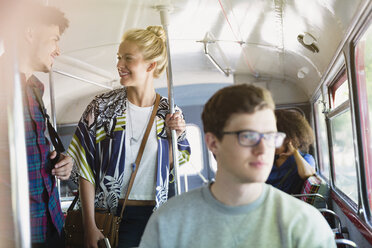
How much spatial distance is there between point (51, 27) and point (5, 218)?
1014mm

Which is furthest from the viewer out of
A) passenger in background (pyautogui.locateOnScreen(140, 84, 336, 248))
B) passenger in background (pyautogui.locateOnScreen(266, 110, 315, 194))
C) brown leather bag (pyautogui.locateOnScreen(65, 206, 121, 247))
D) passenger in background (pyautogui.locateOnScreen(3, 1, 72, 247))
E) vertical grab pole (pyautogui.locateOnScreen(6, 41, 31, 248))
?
passenger in background (pyautogui.locateOnScreen(266, 110, 315, 194))

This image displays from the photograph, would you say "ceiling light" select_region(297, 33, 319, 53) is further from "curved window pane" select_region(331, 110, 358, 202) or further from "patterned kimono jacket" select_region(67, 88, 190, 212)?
"patterned kimono jacket" select_region(67, 88, 190, 212)

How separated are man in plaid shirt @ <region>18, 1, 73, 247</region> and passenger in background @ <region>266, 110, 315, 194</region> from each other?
207cm

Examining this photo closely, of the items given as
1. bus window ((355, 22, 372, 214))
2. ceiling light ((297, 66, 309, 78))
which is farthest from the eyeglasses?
ceiling light ((297, 66, 309, 78))

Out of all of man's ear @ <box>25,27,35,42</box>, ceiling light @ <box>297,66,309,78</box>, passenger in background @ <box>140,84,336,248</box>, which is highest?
ceiling light @ <box>297,66,309,78</box>

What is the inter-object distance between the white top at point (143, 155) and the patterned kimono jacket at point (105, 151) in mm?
25

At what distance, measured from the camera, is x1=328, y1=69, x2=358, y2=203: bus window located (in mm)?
4148

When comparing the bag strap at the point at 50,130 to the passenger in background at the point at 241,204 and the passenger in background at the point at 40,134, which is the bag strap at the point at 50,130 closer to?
the passenger in background at the point at 40,134

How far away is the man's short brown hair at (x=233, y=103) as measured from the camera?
136cm

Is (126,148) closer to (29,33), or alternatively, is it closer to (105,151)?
(105,151)

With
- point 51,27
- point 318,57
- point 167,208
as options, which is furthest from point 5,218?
point 318,57

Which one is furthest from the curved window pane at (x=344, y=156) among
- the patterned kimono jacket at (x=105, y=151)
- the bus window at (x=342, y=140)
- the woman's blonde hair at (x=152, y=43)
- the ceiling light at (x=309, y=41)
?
the patterned kimono jacket at (x=105, y=151)

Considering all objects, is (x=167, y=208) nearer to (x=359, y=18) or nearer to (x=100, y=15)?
(x=359, y=18)

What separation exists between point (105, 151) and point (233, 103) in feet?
3.21
